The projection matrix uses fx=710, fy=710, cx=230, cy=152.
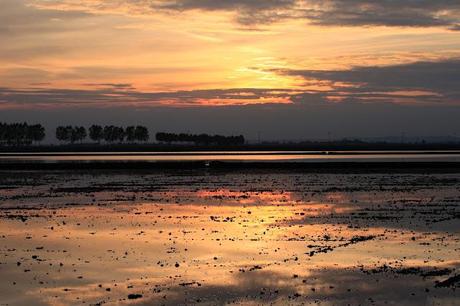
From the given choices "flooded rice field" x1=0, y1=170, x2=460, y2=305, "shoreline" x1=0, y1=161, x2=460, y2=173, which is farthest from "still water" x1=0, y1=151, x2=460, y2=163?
"flooded rice field" x1=0, y1=170, x2=460, y2=305

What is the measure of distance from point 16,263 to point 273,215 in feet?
50.1

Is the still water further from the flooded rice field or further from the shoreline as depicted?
the flooded rice field

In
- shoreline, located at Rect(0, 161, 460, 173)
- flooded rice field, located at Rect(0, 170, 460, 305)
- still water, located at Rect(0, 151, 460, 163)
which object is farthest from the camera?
still water, located at Rect(0, 151, 460, 163)

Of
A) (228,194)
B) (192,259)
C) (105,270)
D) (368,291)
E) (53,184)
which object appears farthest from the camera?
(53,184)

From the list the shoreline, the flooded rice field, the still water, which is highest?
the flooded rice field

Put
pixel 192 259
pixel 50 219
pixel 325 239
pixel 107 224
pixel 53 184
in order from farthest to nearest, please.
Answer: pixel 53 184 → pixel 50 219 → pixel 107 224 → pixel 325 239 → pixel 192 259

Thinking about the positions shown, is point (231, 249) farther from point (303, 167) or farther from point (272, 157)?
point (272, 157)

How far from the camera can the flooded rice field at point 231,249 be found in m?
16.4

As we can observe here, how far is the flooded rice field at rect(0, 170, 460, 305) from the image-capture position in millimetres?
16438

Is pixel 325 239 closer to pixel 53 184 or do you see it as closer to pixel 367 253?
pixel 367 253

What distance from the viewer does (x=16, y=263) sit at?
20.7 meters

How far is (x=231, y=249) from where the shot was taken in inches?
912

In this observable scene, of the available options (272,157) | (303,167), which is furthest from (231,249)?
(272,157)

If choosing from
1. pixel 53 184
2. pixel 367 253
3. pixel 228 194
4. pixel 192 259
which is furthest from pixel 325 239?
pixel 53 184
